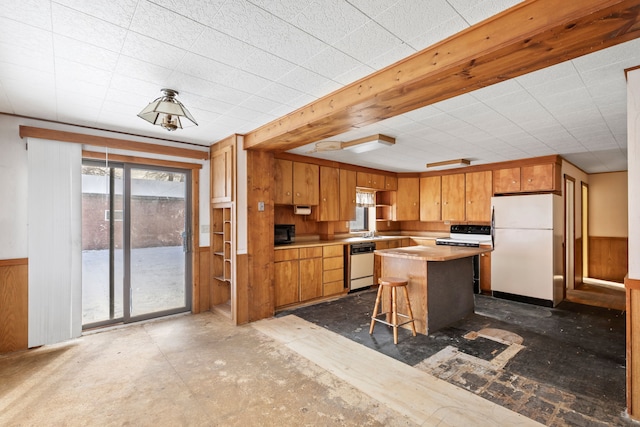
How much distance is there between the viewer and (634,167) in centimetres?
205

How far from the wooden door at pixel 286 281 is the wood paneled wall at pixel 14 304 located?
269 cm

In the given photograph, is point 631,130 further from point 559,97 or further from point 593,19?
point 593,19

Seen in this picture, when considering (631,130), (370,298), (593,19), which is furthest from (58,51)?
(370,298)

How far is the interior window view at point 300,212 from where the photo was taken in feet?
5.89

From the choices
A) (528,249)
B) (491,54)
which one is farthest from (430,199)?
(491,54)

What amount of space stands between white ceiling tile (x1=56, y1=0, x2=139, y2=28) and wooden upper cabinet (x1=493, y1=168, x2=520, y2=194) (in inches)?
226

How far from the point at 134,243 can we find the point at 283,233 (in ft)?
6.82

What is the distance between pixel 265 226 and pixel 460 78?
2939mm

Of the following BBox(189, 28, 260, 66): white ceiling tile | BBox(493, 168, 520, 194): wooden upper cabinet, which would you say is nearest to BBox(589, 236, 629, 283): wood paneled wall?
BBox(493, 168, 520, 194): wooden upper cabinet

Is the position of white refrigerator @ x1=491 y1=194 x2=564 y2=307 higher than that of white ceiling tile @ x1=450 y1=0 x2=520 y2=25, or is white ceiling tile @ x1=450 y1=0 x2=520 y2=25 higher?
white ceiling tile @ x1=450 y1=0 x2=520 y2=25

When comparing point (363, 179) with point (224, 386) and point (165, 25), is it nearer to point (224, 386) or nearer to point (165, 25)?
point (224, 386)

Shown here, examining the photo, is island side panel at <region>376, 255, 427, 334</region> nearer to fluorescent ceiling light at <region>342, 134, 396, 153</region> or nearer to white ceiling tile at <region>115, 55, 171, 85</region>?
fluorescent ceiling light at <region>342, 134, 396, 153</region>

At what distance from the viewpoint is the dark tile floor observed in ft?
7.36

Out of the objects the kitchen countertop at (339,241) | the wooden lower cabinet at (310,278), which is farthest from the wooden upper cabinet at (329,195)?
the wooden lower cabinet at (310,278)
